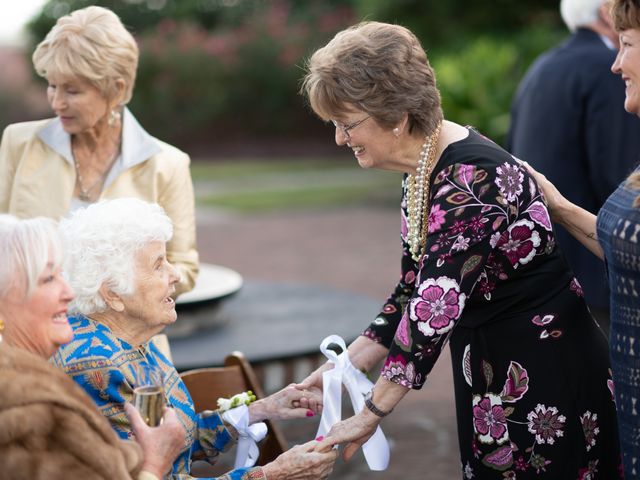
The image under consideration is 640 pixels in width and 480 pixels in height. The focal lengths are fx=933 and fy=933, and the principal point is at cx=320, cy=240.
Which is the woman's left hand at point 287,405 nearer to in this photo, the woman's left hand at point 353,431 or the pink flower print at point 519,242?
the woman's left hand at point 353,431

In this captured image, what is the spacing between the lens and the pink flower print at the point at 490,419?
108 inches

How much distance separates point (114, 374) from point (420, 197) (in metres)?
1.02

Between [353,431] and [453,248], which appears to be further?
[353,431]

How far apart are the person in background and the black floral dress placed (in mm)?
1354

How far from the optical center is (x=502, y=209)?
100 inches

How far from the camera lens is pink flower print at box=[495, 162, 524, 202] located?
2564mm

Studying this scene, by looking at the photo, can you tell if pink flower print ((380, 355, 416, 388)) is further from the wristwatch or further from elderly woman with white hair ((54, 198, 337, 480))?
elderly woman with white hair ((54, 198, 337, 480))

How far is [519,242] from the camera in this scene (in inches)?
103

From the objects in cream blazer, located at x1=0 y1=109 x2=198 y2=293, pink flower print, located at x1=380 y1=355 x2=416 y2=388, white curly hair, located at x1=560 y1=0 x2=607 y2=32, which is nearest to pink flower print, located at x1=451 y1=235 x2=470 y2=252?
pink flower print, located at x1=380 y1=355 x2=416 y2=388

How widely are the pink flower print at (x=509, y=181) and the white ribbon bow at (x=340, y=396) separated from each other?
2.58 ft

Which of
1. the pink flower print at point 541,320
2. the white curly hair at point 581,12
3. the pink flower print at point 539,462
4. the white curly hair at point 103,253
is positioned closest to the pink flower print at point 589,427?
the pink flower print at point 539,462

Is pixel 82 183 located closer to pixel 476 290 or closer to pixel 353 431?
pixel 353 431

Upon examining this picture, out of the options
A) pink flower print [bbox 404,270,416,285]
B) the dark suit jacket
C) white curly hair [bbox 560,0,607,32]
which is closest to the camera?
pink flower print [bbox 404,270,416,285]

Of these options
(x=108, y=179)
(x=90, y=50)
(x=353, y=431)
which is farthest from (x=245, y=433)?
(x=90, y=50)
